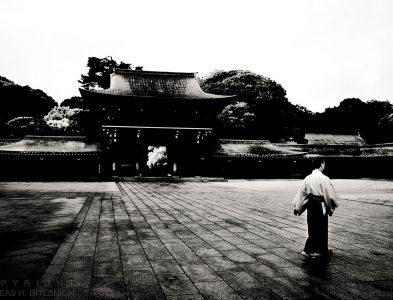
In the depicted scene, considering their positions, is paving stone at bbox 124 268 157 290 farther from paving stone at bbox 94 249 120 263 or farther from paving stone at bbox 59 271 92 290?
paving stone at bbox 94 249 120 263

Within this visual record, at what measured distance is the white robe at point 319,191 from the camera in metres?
5.02

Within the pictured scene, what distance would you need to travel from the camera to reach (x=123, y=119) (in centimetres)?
3048

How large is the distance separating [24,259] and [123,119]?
26.4 m

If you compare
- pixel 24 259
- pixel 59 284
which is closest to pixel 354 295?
pixel 59 284

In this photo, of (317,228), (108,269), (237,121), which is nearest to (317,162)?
(317,228)

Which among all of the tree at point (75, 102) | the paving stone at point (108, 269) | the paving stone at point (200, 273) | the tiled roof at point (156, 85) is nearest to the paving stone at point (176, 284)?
the paving stone at point (200, 273)

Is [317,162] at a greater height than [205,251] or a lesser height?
greater

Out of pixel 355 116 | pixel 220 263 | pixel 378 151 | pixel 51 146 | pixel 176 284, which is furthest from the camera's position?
pixel 355 116

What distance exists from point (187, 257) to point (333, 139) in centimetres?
4514

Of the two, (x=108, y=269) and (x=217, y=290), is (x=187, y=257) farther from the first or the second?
(x=217, y=290)

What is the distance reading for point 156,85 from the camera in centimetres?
3375

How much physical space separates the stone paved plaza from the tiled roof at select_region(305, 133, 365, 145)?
3726 cm

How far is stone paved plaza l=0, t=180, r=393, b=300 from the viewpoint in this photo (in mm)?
3732

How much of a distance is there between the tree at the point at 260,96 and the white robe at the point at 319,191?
131 feet
